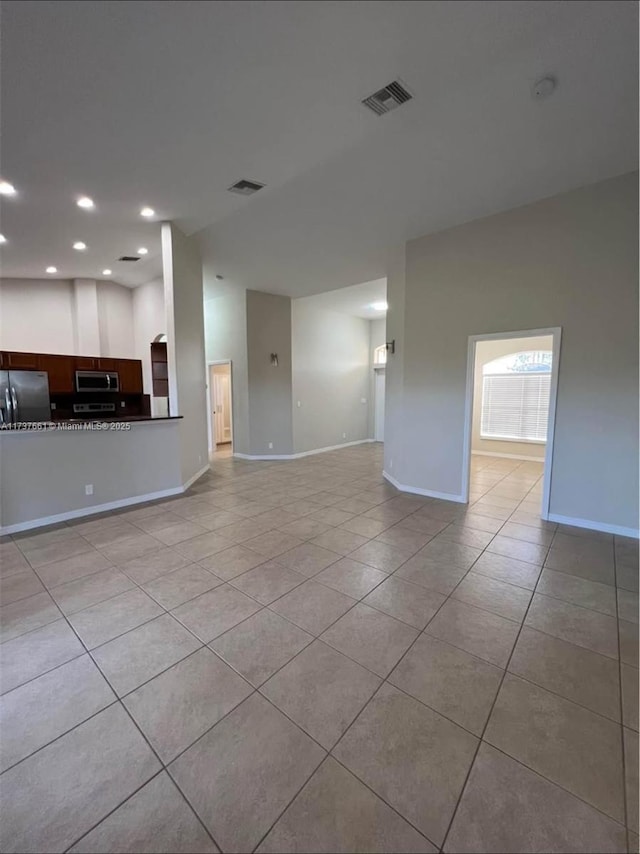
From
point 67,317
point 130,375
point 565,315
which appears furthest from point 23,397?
point 565,315

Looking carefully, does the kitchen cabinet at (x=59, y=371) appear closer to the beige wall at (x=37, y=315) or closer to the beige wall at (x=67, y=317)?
the beige wall at (x=67, y=317)

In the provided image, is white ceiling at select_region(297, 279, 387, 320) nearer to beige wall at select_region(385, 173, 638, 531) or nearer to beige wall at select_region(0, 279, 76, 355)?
beige wall at select_region(385, 173, 638, 531)

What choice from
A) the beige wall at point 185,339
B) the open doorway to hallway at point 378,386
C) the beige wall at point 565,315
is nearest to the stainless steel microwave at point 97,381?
the beige wall at point 185,339

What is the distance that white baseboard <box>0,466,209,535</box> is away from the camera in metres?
3.68

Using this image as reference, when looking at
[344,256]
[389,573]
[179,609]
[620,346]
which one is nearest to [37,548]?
[179,609]

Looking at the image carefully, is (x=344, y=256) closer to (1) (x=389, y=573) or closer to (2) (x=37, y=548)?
(1) (x=389, y=573)

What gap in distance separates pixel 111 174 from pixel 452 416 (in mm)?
4510

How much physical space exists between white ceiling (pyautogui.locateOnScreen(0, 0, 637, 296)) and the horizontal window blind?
428 cm

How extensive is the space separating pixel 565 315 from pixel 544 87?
6.71 ft

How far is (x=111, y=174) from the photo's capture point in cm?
336

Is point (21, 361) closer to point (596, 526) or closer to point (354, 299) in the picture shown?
point (354, 299)

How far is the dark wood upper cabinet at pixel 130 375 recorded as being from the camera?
270 inches

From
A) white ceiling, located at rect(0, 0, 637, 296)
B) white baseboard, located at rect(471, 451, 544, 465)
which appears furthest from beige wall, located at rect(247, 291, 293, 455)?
white baseboard, located at rect(471, 451, 544, 465)

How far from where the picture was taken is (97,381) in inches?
251
